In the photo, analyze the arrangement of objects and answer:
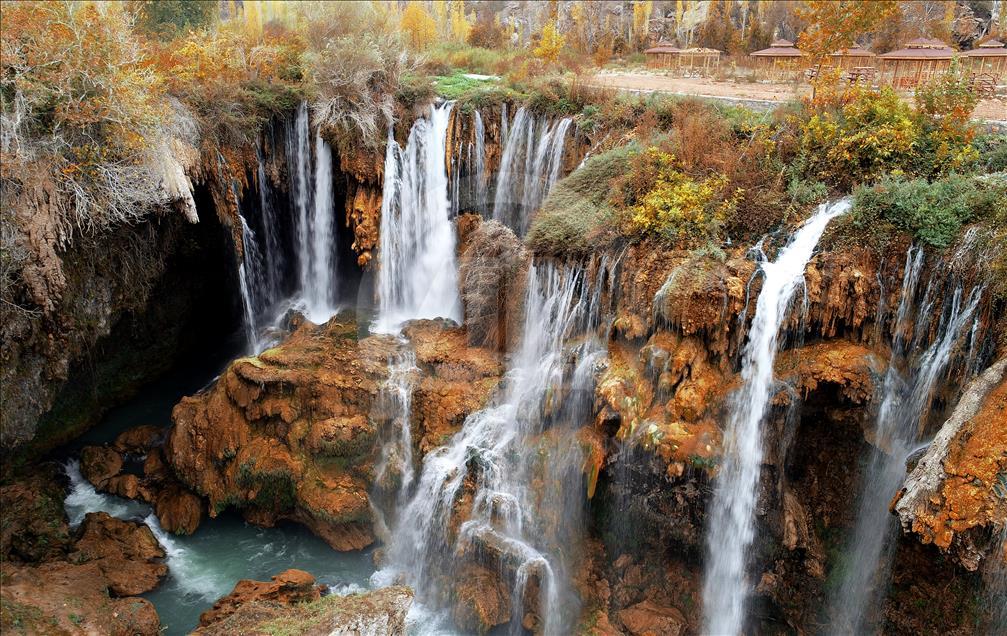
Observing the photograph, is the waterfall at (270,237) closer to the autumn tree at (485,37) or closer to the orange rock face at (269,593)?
the orange rock face at (269,593)

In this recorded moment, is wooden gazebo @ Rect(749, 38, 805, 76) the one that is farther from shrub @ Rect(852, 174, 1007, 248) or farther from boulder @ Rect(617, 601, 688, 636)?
boulder @ Rect(617, 601, 688, 636)

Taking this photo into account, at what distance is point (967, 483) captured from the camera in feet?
26.2

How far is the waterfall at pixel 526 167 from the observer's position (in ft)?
52.6

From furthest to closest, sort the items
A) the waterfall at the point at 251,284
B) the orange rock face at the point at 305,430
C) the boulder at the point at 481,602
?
1. the waterfall at the point at 251,284
2. the orange rock face at the point at 305,430
3. the boulder at the point at 481,602

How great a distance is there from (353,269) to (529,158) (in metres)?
5.27

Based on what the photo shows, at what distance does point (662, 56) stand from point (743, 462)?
22.7 m

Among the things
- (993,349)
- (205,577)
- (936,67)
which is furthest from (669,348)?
(936,67)

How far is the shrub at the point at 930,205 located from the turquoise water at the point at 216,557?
33.8 feet

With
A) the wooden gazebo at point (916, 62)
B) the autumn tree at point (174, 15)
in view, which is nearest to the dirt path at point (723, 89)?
the wooden gazebo at point (916, 62)

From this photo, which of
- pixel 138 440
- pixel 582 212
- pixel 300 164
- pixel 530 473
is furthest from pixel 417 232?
pixel 138 440

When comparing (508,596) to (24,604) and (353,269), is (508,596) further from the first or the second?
(353,269)

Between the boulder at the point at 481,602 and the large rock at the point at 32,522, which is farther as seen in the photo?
the large rock at the point at 32,522

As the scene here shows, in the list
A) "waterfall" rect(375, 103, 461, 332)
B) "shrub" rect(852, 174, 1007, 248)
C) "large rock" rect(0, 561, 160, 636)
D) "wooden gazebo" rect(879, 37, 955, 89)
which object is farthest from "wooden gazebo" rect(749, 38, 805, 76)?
"large rock" rect(0, 561, 160, 636)

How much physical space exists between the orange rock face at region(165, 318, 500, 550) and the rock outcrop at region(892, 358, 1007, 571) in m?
7.12
